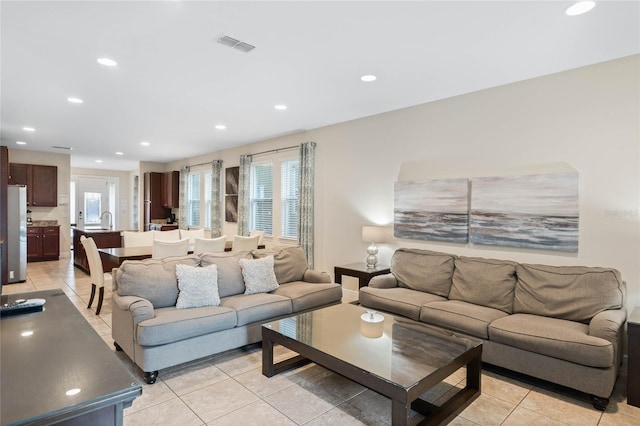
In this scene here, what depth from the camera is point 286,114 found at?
5297mm

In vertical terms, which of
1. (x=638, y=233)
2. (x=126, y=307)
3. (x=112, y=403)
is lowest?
(x=126, y=307)

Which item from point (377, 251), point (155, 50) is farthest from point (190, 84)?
point (377, 251)

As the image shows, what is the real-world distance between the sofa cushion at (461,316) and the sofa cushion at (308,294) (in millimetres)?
1107

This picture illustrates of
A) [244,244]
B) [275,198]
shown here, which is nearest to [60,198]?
[275,198]

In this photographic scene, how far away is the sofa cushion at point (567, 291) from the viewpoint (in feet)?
10.1

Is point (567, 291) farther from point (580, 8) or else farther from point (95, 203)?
point (95, 203)

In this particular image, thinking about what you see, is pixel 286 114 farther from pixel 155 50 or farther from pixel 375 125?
pixel 155 50

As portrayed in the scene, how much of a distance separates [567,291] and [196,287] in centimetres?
339

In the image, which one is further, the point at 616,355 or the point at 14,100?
the point at 14,100

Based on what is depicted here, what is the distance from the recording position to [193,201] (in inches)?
385

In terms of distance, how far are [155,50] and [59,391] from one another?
3055 millimetres

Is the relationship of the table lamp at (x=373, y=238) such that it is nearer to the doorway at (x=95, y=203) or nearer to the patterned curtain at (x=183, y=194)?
the patterned curtain at (x=183, y=194)

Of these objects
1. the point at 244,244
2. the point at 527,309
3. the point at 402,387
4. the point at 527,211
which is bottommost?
the point at 402,387

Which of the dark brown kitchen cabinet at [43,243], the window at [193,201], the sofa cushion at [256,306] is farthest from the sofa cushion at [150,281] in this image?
the dark brown kitchen cabinet at [43,243]
